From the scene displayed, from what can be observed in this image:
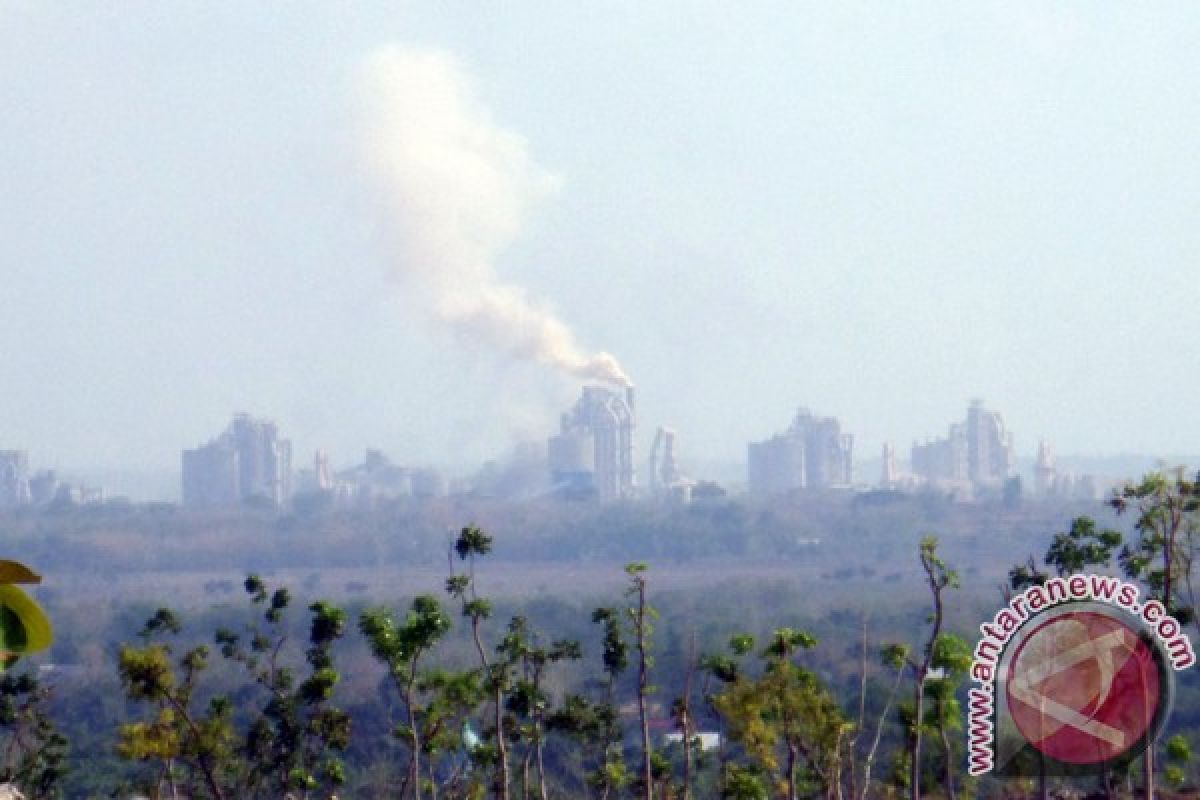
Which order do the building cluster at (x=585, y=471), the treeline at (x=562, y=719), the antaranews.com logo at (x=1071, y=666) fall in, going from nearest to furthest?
the antaranews.com logo at (x=1071, y=666), the treeline at (x=562, y=719), the building cluster at (x=585, y=471)

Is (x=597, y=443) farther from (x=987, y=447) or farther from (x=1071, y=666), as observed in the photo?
(x=1071, y=666)

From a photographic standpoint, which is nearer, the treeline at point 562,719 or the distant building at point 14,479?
the treeline at point 562,719

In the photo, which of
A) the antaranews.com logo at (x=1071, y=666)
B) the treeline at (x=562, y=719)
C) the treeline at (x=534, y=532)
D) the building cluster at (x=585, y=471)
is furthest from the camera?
the building cluster at (x=585, y=471)

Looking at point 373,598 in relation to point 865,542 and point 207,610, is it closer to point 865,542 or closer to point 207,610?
point 207,610

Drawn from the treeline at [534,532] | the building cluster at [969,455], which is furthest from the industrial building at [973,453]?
the treeline at [534,532]

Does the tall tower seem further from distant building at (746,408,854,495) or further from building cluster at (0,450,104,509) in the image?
building cluster at (0,450,104,509)

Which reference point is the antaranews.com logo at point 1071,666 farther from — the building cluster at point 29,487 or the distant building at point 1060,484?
the building cluster at point 29,487

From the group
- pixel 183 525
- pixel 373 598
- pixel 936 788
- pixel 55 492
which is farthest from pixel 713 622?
pixel 55 492
